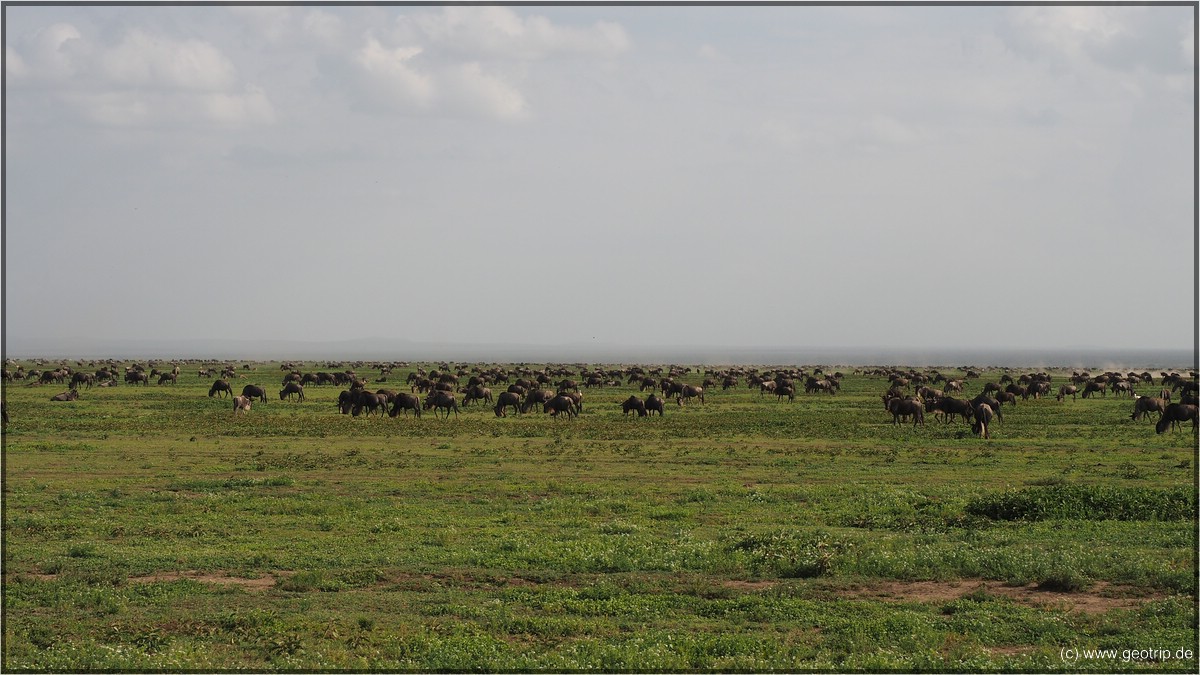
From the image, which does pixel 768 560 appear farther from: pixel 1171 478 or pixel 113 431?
pixel 113 431

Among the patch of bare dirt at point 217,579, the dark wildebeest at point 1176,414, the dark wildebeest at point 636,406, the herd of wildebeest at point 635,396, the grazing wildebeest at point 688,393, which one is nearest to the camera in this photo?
the patch of bare dirt at point 217,579

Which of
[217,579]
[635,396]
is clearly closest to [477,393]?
[635,396]

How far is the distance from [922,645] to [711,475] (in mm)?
15280

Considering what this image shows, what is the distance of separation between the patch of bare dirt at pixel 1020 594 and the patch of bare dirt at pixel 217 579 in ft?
27.1

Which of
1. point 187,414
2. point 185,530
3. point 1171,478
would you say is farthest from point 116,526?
point 187,414

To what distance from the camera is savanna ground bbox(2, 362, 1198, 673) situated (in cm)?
1076

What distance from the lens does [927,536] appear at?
1706cm

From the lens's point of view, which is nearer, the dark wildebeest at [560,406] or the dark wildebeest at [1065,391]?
the dark wildebeest at [560,406]

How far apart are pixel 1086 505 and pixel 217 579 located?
627 inches

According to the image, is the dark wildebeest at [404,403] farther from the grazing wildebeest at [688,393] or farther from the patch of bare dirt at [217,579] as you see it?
the patch of bare dirt at [217,579]

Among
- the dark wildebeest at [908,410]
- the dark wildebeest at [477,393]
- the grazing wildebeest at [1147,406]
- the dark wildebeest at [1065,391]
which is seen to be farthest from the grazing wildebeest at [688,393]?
the grazing wildebeest at [1147,406]

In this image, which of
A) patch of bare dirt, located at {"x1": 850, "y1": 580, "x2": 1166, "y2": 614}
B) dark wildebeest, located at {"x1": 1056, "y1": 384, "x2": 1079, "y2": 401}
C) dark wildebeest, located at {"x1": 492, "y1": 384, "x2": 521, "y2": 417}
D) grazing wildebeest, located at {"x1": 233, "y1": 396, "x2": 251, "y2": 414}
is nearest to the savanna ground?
patch of bare dirt, located at {"x1": 850, "y1": 580, "x2": 1166, "y2": 614}

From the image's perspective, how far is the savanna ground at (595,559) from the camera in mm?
10758

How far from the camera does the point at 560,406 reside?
46.9m
